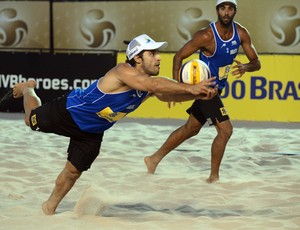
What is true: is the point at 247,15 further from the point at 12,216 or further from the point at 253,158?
the point at 12,216

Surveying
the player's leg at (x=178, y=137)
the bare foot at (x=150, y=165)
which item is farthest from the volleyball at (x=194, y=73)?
the bare foot at (x=150, y=165)

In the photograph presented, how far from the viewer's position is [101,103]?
5.68 metres

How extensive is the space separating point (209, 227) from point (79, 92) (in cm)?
147

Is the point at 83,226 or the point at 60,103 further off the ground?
the point at 60,103

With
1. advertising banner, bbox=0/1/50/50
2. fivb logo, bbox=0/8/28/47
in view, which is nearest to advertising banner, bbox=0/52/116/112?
advertising banner, bbox=0/1/50/50

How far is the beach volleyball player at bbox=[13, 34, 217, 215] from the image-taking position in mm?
5453

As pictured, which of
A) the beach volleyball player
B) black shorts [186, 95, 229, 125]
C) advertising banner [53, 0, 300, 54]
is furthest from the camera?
advertising banner [53, 0, 300, 54]

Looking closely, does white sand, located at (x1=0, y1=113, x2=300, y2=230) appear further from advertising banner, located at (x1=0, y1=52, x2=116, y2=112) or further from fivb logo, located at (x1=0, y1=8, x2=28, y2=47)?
fivb logo, located at (x1=0, y1=8, x2=28, y2=47)

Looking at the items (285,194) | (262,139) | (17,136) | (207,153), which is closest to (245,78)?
(262,139)

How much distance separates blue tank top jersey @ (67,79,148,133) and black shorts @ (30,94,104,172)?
2.2 inches

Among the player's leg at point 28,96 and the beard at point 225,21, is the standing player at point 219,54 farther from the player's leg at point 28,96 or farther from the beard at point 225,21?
the player's leg at point 28,96

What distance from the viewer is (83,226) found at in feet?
17.8

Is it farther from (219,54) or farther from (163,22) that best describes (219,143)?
(163,22)

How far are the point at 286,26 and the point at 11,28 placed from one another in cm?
603
